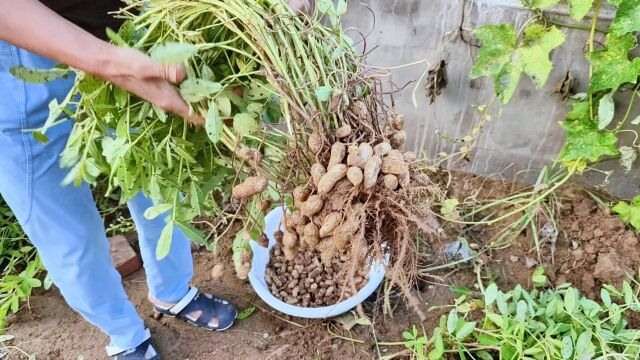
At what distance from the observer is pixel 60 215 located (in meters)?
1.14

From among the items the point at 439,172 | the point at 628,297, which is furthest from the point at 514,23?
the point at 628,297

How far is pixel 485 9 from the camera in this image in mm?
1623

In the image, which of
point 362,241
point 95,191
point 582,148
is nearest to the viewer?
point 362,241

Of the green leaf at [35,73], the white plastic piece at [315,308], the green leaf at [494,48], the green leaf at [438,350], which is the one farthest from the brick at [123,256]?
the green leaf at [494,48]

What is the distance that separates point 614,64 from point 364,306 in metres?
1.10

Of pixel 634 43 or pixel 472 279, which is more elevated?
pixel 634 43

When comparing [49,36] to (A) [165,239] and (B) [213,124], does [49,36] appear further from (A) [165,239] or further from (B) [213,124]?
(A) [165,239]

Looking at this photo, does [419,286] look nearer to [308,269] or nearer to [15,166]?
[308,269]

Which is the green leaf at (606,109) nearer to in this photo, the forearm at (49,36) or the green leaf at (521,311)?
the green leaf at (521,311)

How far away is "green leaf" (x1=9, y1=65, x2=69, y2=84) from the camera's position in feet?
2.84

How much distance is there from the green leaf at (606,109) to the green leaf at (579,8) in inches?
11.2

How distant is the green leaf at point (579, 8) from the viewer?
138 centimetres

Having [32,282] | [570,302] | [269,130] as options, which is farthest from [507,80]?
[32,282]

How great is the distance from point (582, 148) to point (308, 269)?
1.01 meters
